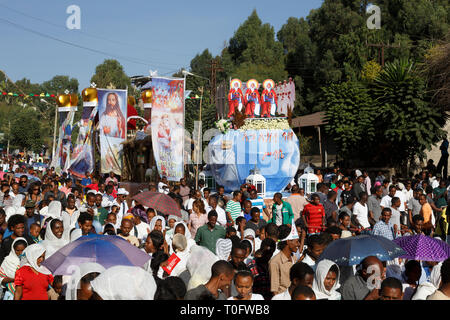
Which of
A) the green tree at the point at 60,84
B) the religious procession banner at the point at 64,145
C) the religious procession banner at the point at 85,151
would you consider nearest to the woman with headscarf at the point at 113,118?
the religious procession banner at the point at 85,151

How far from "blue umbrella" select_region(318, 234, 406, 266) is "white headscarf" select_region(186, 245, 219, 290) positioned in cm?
131

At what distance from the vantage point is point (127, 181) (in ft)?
87.6

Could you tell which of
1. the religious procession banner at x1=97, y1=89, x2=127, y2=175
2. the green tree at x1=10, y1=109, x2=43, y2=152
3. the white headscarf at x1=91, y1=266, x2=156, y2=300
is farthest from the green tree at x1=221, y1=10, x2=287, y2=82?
the white headscarf at x1=91, y1=266, x2=156, y2=300

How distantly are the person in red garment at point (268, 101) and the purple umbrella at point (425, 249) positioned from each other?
47.8ft

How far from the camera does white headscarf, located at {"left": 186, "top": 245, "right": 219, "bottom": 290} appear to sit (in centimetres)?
583

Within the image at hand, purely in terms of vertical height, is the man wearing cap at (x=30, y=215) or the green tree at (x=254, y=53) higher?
the green tree at (x=254, y=53)

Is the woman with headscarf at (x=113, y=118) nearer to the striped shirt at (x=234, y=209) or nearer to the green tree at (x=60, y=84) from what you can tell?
the striped shirt at (x=234, y=209)

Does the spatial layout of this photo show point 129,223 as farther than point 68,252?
Yes

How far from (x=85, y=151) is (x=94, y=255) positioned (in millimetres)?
18481

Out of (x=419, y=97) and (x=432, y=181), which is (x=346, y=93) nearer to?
(x=419, y=97)

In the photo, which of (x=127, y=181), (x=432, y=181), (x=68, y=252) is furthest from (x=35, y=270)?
(x=127, y=181)

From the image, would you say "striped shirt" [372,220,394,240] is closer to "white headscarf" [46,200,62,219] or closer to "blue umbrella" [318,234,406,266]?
"blue umbrella" [318,234,406,266]

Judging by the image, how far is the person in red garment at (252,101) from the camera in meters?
20.9
